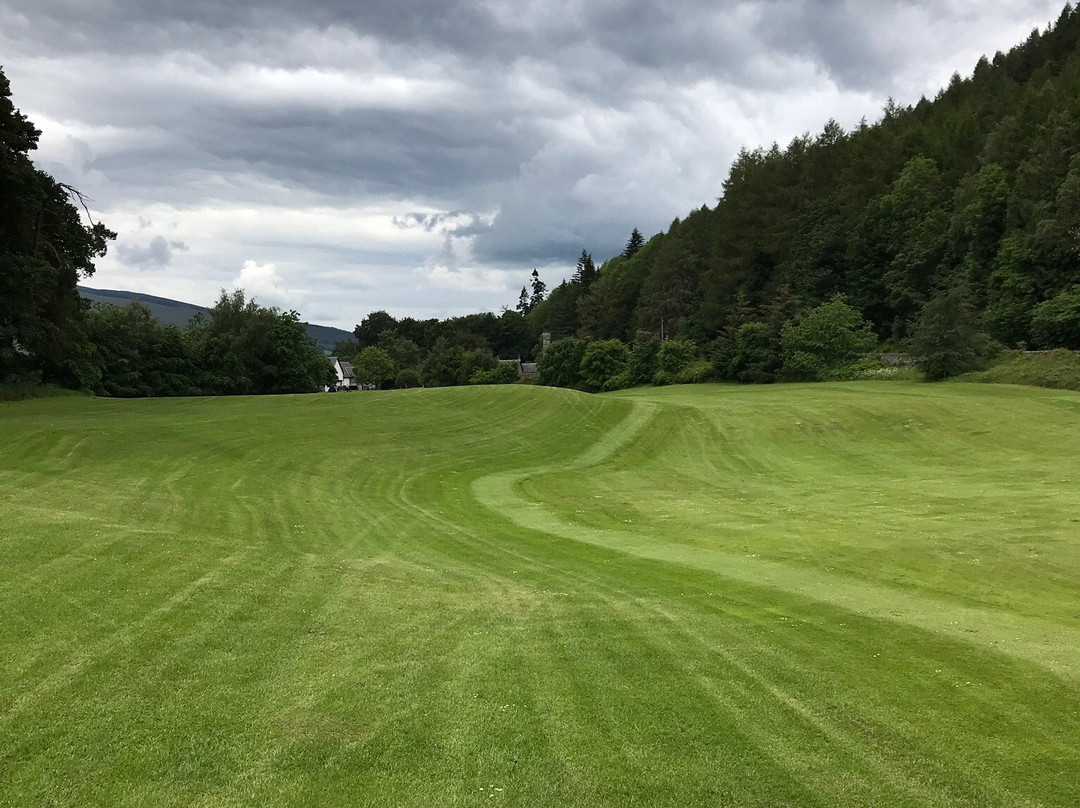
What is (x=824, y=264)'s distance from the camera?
315 ft

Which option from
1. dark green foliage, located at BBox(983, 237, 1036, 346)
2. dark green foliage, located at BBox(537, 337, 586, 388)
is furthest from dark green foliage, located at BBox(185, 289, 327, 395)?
dark green foliage, located at BBox(983, 237, 1036, 346)

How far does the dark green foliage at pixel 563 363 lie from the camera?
106 m

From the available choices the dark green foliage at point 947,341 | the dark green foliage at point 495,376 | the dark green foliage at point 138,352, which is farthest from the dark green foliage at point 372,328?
the dark green foliage at point 947,341

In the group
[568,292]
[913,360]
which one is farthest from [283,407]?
[568,292]

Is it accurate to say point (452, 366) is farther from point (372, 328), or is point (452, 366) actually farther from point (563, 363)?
point (372, 328)

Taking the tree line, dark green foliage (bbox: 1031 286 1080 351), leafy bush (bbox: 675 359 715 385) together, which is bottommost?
leafy bush (bbox: 675 359 715 385)

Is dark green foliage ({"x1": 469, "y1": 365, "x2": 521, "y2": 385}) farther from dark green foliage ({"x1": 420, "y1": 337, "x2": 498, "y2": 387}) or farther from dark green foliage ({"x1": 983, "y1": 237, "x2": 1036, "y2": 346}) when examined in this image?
dark green foliage ({"x1": 983, "y1": 237, "x2": 1036, "y2": 346})

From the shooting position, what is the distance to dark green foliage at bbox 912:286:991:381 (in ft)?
179

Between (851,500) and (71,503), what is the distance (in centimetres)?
2055

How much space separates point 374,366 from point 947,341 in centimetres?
9731

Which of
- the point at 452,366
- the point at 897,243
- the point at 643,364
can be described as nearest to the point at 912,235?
the point at 897,243

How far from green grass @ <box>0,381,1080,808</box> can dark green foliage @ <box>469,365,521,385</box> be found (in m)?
93.4

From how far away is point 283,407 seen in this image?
36.5m

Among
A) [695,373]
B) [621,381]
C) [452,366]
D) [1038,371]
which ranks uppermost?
[1038,371]
